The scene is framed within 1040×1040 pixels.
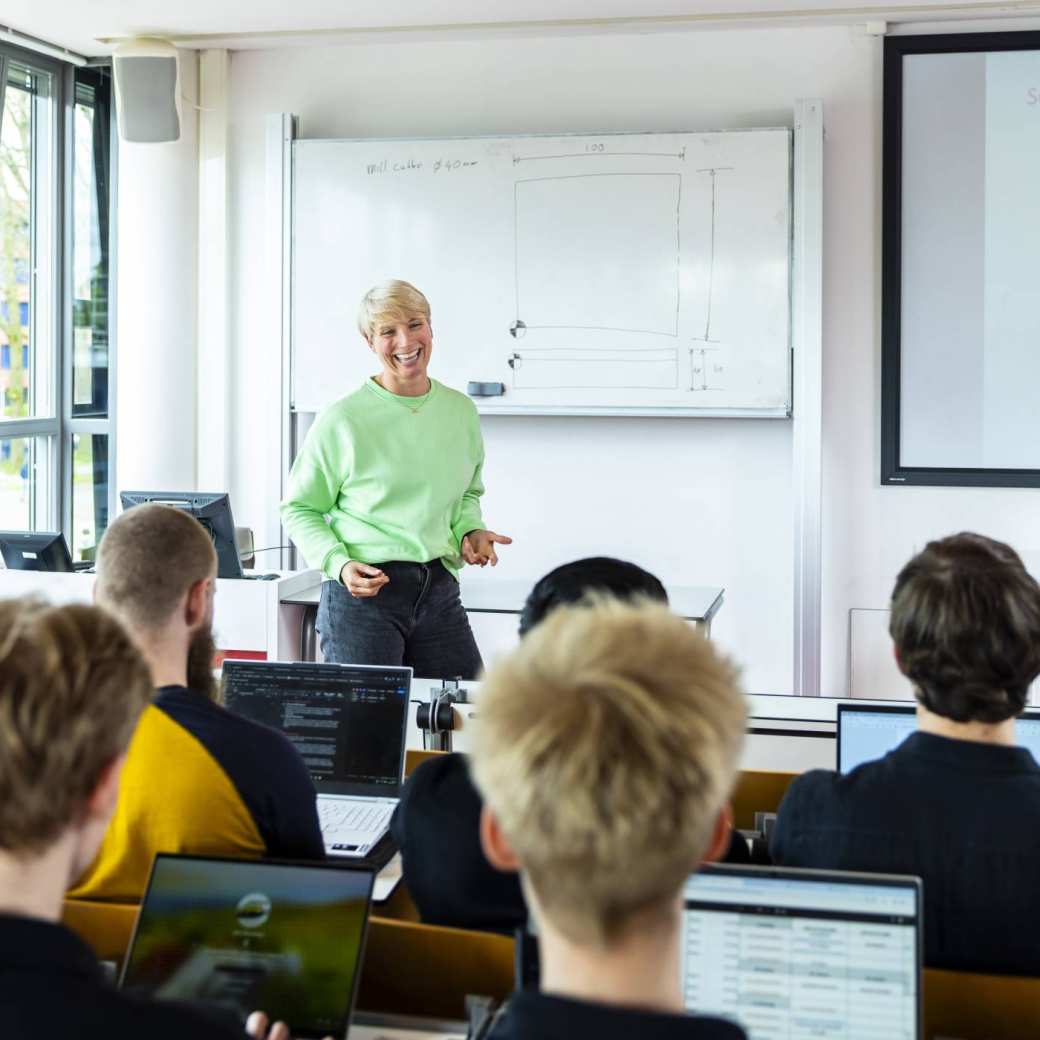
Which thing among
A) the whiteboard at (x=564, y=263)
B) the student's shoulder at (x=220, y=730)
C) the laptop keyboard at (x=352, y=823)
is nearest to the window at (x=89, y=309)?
the whiteboard at (x=564, y=263)

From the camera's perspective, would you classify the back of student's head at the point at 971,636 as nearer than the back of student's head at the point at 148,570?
Yes

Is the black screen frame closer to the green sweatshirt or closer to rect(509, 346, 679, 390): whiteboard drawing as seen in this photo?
rect(509, 346, 679, 390): whiteboard drawing

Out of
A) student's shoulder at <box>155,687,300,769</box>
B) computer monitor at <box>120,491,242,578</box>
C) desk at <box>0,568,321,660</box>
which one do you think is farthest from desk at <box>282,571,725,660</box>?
student's shoulder at <box>155,687,300,769</box>

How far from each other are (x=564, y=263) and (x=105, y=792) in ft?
13.6

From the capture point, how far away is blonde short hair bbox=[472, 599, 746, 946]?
3.05 feet

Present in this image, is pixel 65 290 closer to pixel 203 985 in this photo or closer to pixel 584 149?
pixel 584 149

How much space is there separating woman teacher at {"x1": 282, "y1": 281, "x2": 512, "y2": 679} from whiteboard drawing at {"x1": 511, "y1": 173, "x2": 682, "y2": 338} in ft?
5.09

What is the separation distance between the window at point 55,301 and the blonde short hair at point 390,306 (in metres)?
2.47

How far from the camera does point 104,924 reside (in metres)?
1.71

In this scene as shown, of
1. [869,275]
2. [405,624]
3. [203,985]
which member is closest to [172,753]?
[203,985]

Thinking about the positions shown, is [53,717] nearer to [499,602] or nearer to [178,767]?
[178,767]

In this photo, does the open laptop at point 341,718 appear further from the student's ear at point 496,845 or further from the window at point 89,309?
the window at point 89,309

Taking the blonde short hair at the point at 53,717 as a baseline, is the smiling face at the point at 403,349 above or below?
above

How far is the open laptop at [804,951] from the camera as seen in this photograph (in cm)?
135
